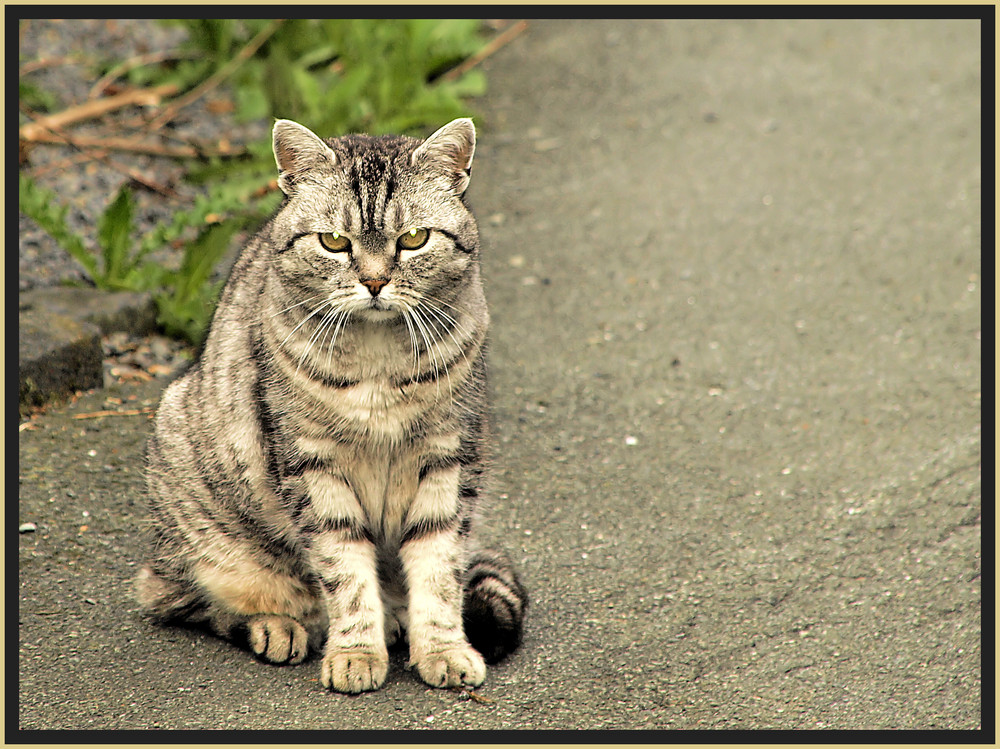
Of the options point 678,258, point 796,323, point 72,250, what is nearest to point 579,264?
point 678,258

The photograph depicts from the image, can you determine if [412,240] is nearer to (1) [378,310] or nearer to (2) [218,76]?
(1) [378,310]

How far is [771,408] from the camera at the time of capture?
15.1 ft

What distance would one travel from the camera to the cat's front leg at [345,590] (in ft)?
9.69

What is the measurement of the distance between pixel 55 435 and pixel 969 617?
3235mm

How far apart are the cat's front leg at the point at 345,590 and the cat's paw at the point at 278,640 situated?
144 mm

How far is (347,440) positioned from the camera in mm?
2941

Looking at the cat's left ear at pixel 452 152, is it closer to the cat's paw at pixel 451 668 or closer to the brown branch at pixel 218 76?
the cat's paw at pixel 451 668

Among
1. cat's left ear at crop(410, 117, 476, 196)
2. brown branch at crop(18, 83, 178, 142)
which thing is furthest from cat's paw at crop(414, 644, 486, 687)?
brown branch at crop(18, 83, 178, 142)

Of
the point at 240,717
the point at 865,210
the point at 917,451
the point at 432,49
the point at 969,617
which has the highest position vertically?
the point at 432,49

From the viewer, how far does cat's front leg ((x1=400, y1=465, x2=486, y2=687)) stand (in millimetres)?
2998

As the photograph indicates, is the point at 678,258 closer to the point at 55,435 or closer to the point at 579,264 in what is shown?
the point at 579,264

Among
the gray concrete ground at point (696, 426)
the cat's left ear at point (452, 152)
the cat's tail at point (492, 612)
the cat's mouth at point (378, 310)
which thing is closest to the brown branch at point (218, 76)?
the gray concrete ground at point (696, 426)

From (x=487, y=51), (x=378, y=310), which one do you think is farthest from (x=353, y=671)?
(x=487, y=51)

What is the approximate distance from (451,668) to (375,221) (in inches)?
47.6
